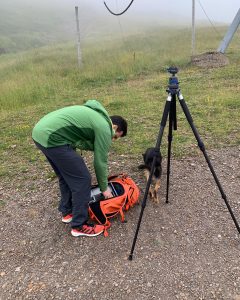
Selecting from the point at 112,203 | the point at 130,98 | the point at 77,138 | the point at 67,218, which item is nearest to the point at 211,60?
the point at 130,98

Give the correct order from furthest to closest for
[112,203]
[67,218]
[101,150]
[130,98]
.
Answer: [130,98] → [67,218] → [112,203] → [101,150]

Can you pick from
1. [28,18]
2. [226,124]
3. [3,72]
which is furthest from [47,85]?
[28,18]

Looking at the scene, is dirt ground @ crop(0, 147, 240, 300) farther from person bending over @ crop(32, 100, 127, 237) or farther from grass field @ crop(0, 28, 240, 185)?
grass field @ crop(0, 28, 240, 185)

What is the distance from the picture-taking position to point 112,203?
4.05m

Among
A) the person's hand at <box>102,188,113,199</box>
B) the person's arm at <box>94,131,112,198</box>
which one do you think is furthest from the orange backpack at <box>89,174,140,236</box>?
the person's arm at <box>94,131,112,198</box>

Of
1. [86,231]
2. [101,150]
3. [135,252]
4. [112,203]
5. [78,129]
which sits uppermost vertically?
[78,129]

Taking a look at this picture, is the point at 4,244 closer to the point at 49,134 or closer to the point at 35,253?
the point at 35,253

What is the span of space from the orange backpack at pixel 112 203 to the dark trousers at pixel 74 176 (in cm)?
22

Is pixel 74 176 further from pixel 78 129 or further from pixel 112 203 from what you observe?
pixel 112 203

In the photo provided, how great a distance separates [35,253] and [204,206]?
2.17 meters

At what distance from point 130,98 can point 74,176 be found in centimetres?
608

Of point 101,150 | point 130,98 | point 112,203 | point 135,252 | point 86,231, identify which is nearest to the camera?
point 101,150

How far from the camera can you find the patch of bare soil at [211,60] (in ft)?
41.2

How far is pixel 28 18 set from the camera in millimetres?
54812
